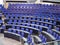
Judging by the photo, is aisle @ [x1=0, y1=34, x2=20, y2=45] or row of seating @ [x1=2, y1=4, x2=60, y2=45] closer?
aisle @ [x1=0, y1=34, x2=20, y2=45]

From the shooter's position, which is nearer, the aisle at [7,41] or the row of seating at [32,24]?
the aisle at [7,41]

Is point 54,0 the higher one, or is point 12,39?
point 54,0

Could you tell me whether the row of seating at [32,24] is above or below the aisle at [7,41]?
above

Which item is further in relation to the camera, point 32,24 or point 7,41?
point 32,24

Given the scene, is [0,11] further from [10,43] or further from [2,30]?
[10,43]

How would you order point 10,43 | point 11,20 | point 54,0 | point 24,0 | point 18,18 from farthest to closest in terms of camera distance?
1. point 24,0
2. point 54,0
3. point 18,18
4. point 11,20
5. point 10,43

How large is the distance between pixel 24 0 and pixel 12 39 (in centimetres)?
1332

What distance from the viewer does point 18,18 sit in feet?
42.3

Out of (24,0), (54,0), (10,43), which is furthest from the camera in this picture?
(24,0)

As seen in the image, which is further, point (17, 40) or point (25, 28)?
point (25, 28)

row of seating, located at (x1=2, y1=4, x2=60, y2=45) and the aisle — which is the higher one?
row of seating, located at (x1=2, y1=4, x2=60, y2=45)

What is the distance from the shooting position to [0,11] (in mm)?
14875

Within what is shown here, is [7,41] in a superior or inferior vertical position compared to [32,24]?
inferior

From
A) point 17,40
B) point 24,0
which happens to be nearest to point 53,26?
point 17,40
